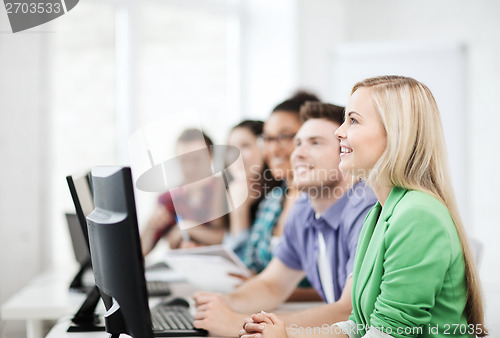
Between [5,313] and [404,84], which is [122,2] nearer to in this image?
[5,313]

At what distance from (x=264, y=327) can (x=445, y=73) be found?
118 inches

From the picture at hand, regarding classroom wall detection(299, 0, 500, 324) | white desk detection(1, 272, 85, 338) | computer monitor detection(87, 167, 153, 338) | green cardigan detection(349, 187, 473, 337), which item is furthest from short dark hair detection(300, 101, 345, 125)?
classroom wall detection(299, 0, 500, 324)

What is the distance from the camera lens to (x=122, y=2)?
3715 millimetres

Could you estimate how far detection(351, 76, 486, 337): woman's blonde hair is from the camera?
3.64 feet

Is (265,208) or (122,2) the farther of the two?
(122,2)

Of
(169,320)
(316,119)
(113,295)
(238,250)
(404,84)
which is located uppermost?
(404,84)

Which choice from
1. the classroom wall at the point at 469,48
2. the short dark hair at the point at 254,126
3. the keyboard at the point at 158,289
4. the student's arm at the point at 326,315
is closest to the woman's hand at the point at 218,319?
the student's arm at the point at 326,315

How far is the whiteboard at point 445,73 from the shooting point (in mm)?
3748

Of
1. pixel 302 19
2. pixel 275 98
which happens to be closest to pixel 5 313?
pixel 275 98

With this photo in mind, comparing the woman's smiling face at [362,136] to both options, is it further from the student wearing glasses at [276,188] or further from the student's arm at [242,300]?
the student wearing glasses at [276,188]

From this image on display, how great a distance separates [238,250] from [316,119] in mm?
1229

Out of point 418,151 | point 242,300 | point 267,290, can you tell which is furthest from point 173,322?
point 418,151

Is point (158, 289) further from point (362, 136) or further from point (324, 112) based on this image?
point (362, 136)

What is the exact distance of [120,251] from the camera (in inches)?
41.4
